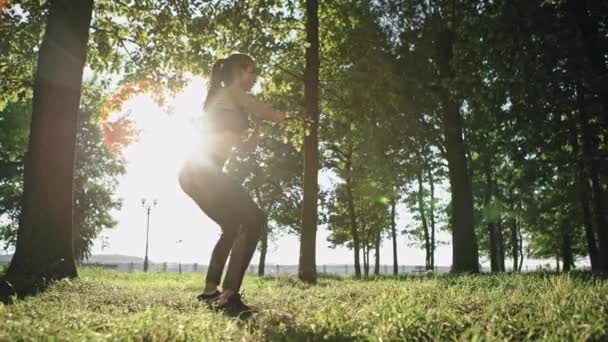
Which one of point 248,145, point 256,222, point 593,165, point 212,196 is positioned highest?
point 593,165

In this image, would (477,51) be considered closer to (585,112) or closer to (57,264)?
(585,112)

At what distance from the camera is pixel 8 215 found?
33812mm

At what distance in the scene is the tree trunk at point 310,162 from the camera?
511 inches

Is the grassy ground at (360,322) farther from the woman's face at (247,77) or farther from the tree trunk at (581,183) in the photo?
the tree trunk at (581,183)

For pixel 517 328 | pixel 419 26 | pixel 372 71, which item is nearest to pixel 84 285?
pixel 517 328

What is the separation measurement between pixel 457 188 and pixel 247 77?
14.3 meters

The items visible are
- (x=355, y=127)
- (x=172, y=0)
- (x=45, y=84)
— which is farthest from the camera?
(x=355, y=127)

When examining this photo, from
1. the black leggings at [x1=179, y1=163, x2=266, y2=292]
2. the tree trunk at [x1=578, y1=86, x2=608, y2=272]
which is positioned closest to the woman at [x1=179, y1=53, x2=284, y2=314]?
the black leggings at [x1=179, y1=163, x2=266, y2=292]

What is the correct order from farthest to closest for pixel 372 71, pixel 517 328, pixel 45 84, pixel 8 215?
pixel 8 215, pixel 372 71, pixel 45 84, pixel 517 328

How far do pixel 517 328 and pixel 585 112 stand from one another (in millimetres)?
11502

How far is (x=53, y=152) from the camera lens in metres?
7.35

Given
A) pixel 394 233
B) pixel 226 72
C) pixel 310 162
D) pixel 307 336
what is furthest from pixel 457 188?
pixel 394 233

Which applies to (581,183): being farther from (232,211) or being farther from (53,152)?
(53,152)

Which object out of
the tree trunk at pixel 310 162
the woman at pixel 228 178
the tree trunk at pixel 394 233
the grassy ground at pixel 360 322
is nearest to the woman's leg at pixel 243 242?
the woman at pixel 228 178
